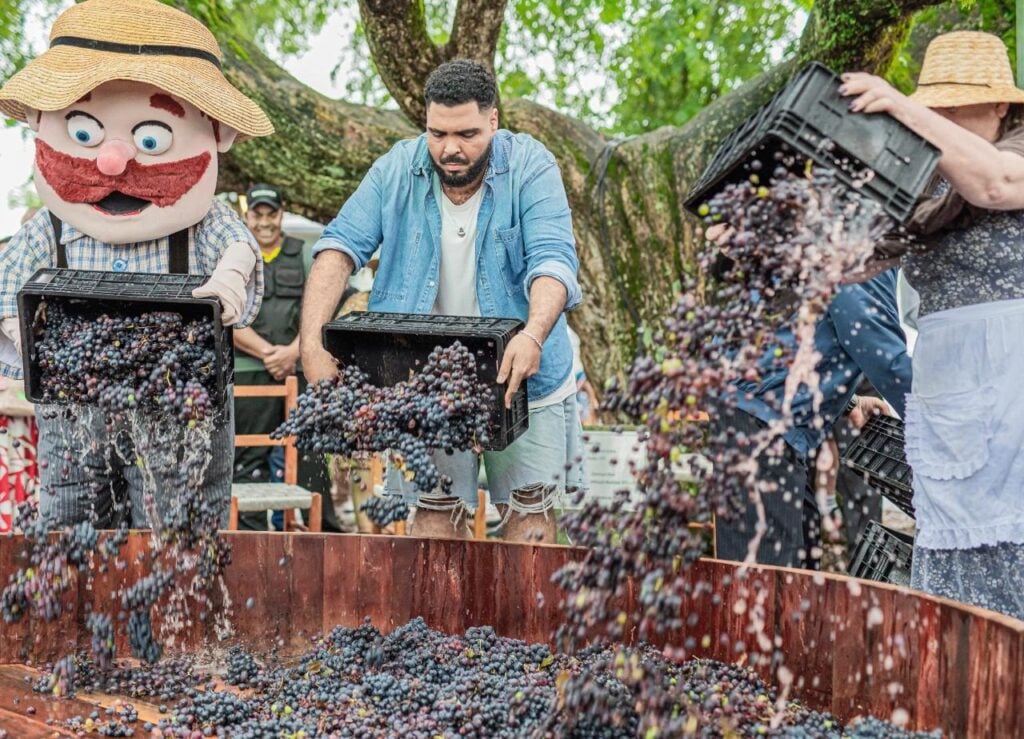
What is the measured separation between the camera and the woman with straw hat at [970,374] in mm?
2559

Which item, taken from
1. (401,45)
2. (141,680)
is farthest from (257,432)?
(141,680)

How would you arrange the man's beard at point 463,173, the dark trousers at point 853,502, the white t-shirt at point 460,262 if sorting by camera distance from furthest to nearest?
1. the dark trousers at point 853,502
2. the white t-shirt at point 460,262
3. the man's beard at point 463,173

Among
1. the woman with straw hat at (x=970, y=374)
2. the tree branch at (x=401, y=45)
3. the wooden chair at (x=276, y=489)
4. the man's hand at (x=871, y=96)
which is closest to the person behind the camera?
the man's hand at (x=871, y=96)

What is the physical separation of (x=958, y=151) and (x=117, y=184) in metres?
2.17

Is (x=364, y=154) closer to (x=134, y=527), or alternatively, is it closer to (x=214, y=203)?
(x=214, y=203)

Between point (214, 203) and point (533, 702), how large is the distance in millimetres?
1790

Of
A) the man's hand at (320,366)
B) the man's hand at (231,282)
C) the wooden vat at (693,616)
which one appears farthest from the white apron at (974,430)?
the man's hand at (231,282)

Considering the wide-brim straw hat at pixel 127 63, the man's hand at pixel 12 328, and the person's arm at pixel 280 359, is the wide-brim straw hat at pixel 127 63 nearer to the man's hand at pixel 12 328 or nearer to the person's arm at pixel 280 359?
the man's hand at pixel 12 328

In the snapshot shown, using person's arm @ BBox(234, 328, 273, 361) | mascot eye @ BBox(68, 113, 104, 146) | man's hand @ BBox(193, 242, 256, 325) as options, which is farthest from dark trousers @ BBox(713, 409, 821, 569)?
person's arm @ BBox(234, 328, 273, 361)

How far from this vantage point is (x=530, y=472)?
3.12m

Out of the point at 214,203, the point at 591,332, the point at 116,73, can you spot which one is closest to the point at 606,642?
the point at 214,203

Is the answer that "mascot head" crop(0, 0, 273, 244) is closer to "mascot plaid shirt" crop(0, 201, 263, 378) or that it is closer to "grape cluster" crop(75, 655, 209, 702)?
"mascot plaid shirt" crop(0, 201, 263, 378)

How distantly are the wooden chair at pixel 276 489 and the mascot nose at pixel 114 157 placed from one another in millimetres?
2109

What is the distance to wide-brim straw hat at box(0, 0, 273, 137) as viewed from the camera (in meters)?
2.92
